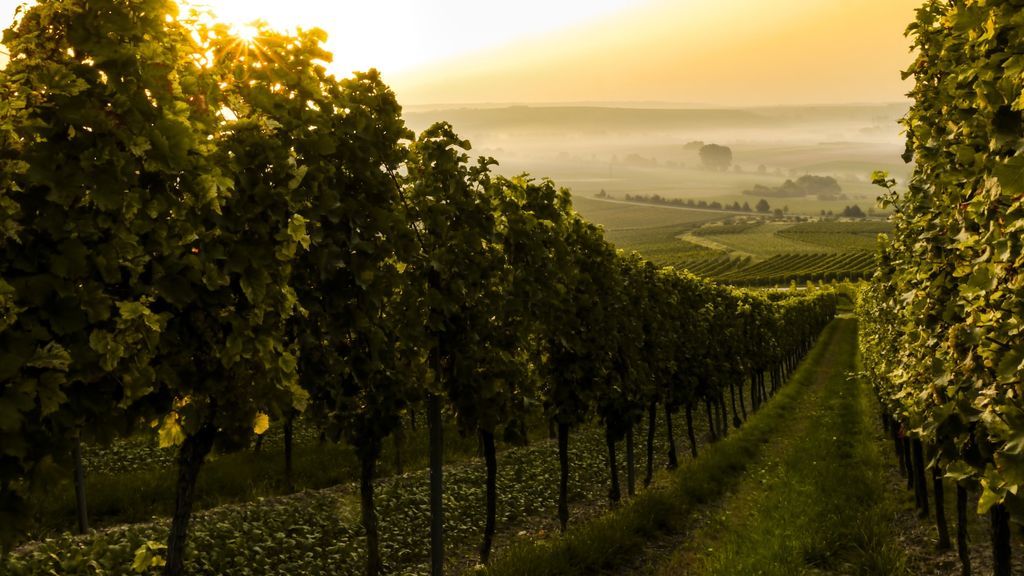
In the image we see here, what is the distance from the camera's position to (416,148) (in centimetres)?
1042

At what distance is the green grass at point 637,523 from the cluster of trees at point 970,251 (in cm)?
517

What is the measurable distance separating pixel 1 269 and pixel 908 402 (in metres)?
9.72

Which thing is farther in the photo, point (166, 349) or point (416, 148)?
point (416, 148)

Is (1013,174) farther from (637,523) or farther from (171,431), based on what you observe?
(637,523)

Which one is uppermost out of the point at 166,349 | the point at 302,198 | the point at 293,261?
the point at 302,198

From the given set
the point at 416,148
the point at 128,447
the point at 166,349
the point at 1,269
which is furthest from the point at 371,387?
the point at 128,447

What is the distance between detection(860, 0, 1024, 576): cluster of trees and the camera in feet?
14.5

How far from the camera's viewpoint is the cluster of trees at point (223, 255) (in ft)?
13.9

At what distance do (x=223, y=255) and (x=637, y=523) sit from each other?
10.0 metres

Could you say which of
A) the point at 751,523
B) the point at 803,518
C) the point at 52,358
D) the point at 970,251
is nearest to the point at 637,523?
the point at 751,523

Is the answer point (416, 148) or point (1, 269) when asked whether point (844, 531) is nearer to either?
point (416, 148)

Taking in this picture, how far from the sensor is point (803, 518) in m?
12.9

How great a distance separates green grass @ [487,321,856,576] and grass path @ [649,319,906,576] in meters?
0.43

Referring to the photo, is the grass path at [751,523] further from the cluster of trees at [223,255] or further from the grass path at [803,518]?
the cluster of trees at [223,255]
